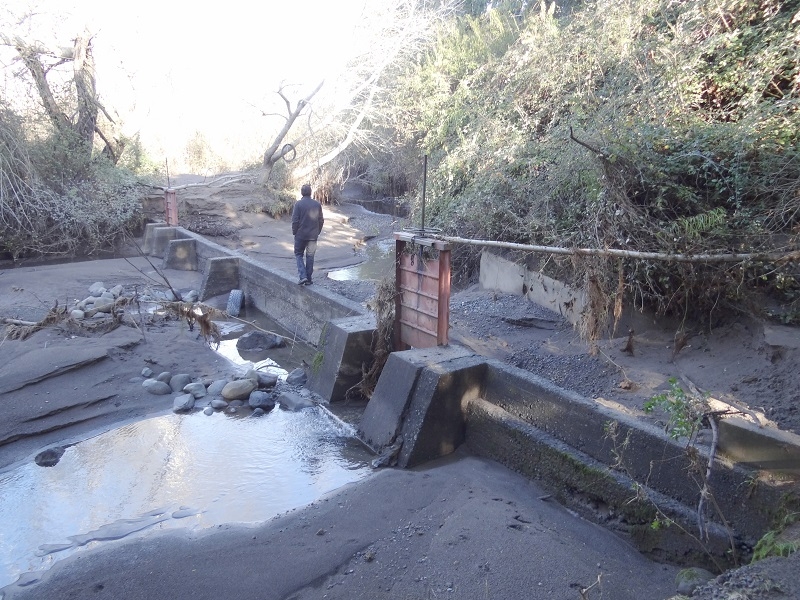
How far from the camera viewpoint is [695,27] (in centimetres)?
839

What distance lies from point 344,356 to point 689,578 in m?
4.67

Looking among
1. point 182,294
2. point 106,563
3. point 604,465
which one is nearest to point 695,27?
point 604,465

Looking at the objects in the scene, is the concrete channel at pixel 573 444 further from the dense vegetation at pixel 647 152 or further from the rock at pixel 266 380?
the dense vegetation at pixel 647 152

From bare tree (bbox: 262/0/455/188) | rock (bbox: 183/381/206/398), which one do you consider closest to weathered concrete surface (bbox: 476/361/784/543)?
rock (bbox: 183/381/206/398)

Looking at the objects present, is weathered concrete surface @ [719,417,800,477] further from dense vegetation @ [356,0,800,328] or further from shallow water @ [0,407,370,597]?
shallow water @ [0,407,370,597]

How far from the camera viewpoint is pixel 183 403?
7520mm

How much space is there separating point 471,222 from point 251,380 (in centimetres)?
448

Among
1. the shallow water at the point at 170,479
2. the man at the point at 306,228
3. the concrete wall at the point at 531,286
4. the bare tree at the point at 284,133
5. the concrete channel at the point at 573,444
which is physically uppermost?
the bare tree at the point at 284,133

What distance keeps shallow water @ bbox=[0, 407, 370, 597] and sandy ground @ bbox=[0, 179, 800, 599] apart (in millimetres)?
344

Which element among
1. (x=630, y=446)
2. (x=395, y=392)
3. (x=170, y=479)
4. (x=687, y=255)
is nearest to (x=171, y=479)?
(x=170, y=479)

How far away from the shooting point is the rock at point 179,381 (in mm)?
8070

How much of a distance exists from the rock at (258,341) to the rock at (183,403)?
249 cm

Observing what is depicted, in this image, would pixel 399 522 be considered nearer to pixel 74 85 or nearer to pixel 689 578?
pixel 689 578

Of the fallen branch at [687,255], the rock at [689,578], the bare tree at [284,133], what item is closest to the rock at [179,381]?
the fallen branch at [687,255]
